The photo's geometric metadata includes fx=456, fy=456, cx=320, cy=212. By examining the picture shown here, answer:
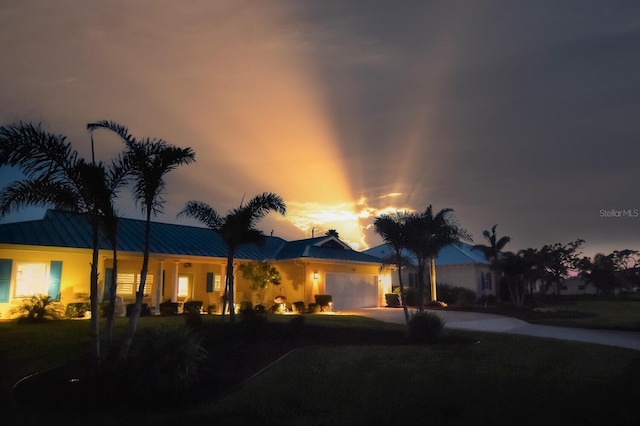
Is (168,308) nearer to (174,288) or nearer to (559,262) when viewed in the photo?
(174,288)

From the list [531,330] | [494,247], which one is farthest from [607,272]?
[531,330]

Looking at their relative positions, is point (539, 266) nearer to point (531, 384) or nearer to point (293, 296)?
point (293, 296)

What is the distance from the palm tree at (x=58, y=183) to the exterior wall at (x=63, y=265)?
9.63 metres

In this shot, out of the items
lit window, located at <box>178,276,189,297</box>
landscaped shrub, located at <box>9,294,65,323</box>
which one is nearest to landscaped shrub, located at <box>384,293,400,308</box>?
lit window, located at <box>178,276,189,297</box>

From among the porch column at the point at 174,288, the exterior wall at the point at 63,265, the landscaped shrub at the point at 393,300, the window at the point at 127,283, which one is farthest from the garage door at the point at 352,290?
the exterior wall at the point at 63,265

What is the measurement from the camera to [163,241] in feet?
74.0

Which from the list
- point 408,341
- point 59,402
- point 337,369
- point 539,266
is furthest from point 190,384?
point 539,266

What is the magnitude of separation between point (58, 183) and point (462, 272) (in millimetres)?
33566

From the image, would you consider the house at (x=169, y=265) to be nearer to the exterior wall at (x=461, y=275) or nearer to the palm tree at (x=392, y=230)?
the exterior wall at (x=461, y=275)

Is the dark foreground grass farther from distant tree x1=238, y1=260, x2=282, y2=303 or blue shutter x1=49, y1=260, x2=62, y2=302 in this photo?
distant tree x1=238, y1=260, x2=282, y2=303

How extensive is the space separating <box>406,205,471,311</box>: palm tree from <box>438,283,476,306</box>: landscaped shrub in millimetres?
13138

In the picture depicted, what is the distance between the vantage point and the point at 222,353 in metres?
10.9

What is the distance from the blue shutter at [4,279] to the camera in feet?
54.2

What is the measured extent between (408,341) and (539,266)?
3741cm
